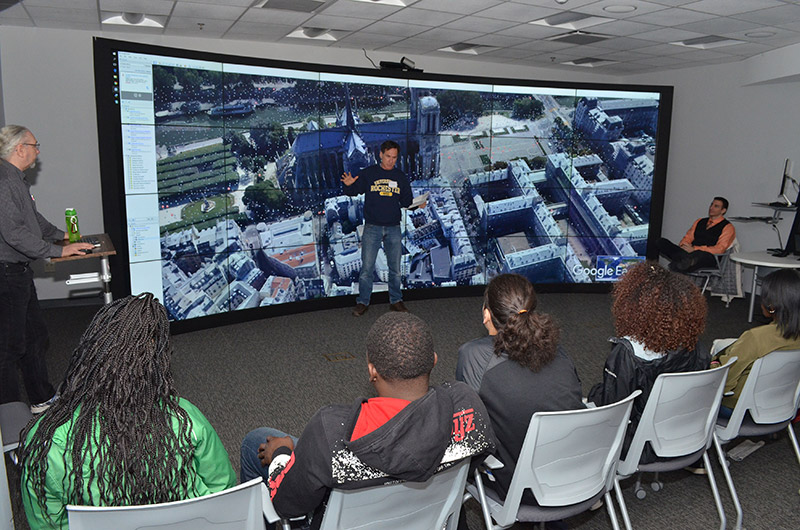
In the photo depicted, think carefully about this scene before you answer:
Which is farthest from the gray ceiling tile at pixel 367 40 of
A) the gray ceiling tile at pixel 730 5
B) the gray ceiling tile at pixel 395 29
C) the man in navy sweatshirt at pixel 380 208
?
the gray ceiling tile at pixel 730 5

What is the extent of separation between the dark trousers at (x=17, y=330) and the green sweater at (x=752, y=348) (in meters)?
3.69

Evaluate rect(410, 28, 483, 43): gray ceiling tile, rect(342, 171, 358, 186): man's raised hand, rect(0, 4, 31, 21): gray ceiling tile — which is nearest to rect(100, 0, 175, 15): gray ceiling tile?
rect(0, 4, 31, 21): gray ceiling tile

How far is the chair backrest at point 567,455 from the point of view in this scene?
183cm

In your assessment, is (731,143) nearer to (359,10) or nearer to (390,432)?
(359,10)

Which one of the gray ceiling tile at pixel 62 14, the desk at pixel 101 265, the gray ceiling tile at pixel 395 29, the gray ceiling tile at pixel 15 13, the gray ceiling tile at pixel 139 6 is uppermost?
the gray ceiling tile at pixel 395 29

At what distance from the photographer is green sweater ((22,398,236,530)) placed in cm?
145

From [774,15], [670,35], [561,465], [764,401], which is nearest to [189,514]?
[561,465]

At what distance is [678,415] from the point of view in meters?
2.24

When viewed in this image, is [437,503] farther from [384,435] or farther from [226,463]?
[226,463]

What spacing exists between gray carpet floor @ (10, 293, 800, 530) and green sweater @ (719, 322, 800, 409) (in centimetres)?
58

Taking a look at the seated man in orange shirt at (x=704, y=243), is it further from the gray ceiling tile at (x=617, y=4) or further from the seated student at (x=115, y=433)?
the seated student at (x=115, y=433)

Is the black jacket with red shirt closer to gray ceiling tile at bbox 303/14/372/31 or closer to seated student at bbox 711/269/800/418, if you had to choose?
seated student at bbox 711/269/800/418

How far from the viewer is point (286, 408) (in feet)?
12.3

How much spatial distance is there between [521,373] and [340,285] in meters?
4.45
